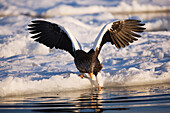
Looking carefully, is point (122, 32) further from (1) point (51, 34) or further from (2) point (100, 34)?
(1) point (51, 34)

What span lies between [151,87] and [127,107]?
2.28m

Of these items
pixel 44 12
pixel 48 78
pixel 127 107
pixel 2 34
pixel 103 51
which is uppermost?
pixel 44 12

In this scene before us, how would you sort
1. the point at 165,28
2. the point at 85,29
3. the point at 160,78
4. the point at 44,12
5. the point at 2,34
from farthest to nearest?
the point at 44,12 < the point at 165,28 < the point at 85,29 < the point at 2,34 < the point at 160,78

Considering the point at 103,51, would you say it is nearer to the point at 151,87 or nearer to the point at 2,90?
the point at 151,87

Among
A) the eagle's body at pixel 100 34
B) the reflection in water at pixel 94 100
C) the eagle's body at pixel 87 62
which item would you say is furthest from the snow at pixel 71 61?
the eagle's body at pixel 100 34

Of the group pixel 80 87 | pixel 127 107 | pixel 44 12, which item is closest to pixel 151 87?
pixel 80 87

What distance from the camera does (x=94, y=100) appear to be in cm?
663

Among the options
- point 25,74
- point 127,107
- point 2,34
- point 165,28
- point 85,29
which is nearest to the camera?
point 127,107

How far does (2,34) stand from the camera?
13.9 m

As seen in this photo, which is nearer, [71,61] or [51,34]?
[51,34]

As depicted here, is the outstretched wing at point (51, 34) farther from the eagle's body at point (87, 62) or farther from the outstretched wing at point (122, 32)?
the outstretched wing at point (122, 32)

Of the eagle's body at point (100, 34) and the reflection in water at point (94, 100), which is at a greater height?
the eagle's body at point (100, 34)

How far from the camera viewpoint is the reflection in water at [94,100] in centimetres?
588

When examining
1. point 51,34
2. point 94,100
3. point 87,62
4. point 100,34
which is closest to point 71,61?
point 51,34
